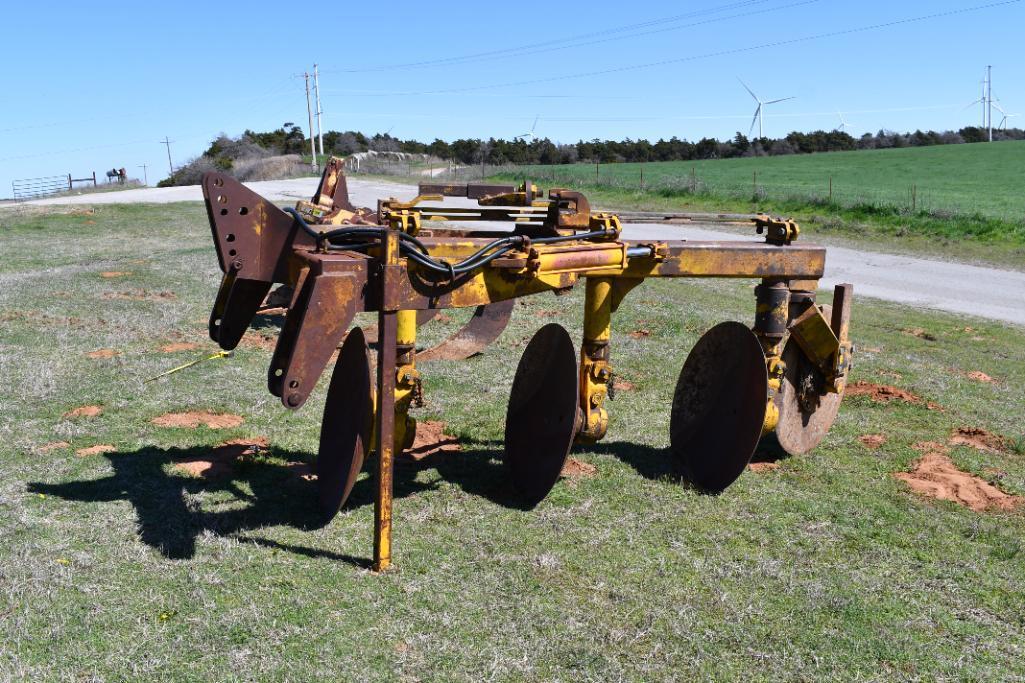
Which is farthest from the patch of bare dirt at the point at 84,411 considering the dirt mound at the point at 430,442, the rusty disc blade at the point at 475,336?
the rusty disc blade at the point at 475,336

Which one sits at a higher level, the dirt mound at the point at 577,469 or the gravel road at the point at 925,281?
the gravel road at the point at 925,281

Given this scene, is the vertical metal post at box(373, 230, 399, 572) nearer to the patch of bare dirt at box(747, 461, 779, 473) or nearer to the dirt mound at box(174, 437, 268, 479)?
the dirt mound at box(174, 437, 268, 479)

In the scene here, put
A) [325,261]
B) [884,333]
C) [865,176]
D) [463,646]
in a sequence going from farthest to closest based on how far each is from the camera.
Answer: [865,176], [884,333], [325,261], [463,646]

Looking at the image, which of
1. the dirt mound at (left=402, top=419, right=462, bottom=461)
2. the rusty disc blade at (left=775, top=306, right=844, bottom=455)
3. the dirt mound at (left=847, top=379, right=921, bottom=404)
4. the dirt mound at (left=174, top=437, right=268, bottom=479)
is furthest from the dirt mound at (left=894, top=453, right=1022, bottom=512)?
the dirt mound at (left=174, top=437, right=268, bottom=479)

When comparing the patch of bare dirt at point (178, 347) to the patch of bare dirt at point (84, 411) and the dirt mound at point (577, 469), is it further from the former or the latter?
the dirt mound at point (577, 469)

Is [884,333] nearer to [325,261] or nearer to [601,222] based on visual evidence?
[601,222]

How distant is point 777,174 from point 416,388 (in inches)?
1882

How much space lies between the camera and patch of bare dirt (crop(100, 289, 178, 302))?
38.8 ft

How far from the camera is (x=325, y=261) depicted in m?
3.91

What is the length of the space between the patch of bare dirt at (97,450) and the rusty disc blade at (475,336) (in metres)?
2.92

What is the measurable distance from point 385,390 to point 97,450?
280 cm

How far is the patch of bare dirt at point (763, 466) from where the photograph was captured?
584cm

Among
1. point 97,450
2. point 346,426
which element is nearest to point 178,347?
point 97,450

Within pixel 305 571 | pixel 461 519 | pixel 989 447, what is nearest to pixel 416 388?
pixel 461 519
